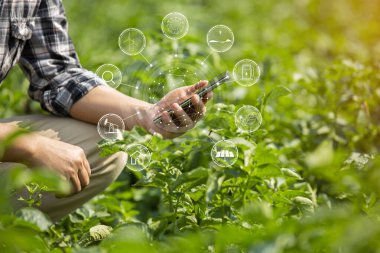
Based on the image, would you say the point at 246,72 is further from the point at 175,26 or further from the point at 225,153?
the point at 225,153

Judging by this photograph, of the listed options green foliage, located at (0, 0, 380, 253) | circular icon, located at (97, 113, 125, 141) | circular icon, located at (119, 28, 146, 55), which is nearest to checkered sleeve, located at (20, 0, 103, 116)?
circular icon, located at (119, 28, 146, 55)

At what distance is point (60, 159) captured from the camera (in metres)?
2.17

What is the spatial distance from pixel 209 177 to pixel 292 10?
5895 mm

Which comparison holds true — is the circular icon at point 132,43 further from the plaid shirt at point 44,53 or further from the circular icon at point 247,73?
the circular icon at point 247,73

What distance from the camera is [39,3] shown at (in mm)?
2732

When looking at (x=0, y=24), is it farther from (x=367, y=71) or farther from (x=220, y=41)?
(x=367, y=71)

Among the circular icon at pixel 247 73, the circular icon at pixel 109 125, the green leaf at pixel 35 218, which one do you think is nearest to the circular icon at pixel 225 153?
the circular icon at pixel 109 125

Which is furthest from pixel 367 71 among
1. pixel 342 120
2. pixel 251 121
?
pixel 251 121

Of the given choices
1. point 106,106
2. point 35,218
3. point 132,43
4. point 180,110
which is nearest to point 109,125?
point 106,106

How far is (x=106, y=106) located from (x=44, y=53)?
0.34 meters

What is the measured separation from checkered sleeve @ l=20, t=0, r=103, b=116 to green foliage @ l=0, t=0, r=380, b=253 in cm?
36

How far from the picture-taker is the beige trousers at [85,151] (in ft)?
8.61

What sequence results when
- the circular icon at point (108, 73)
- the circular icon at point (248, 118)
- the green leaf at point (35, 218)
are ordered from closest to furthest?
the green leaf at point (35, 218) → the circular icon at point (248, 118) → the circular icon at point (108, 73)

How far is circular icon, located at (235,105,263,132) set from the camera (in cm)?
233
